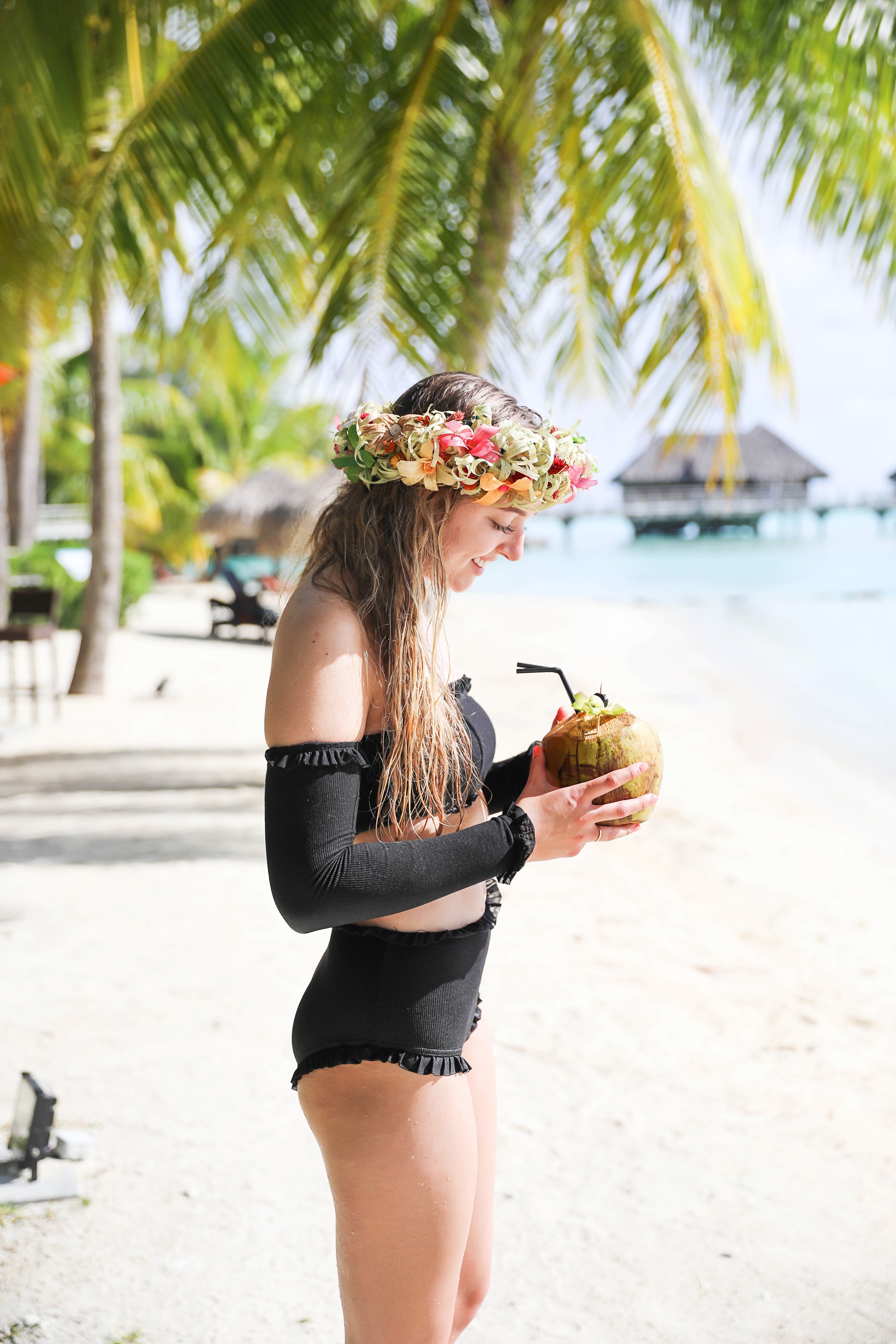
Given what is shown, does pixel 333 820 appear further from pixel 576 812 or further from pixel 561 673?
pixel 561 673

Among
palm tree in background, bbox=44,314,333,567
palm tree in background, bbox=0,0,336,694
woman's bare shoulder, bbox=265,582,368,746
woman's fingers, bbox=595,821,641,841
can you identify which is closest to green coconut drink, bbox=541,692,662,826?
woman's fingers, bbox=595,821,641,841

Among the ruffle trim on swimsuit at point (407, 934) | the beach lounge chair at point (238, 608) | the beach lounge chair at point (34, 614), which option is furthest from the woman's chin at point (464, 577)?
the beach lounge chair at point (238, 608)

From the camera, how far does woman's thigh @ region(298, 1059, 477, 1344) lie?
1606 mm

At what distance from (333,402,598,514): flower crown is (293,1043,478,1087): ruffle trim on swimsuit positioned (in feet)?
2.78

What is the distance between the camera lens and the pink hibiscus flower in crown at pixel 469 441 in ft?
5.40

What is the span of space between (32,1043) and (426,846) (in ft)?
10.7

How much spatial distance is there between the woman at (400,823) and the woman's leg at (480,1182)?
3.9 inches

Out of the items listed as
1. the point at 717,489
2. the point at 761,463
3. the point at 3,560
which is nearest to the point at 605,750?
the point at 3,560

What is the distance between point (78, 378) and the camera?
101 feet

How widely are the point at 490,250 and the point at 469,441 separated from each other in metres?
5.15

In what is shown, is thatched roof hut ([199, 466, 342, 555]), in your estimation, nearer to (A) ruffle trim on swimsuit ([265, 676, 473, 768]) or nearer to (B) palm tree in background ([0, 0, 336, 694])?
(B) palm tree in background ([0, 0, 336, 694])

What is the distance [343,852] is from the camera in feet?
4.82

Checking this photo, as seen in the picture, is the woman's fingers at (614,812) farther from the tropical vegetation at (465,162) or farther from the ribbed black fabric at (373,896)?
the tropical vegetation at (465,162)

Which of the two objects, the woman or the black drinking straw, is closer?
the woman
